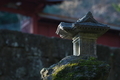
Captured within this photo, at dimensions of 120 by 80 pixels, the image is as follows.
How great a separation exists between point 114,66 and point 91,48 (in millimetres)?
5023

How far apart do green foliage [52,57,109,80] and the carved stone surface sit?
59 cm

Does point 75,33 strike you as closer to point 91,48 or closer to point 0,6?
point 91,48

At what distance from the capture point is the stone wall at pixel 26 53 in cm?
777

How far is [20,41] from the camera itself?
805cm

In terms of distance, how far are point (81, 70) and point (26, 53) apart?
15.0 ft

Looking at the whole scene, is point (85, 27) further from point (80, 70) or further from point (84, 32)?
point (80, 70)

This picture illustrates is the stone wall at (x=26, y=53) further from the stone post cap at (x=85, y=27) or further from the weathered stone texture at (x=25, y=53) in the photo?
the stone post cap at (x=85, y=27)

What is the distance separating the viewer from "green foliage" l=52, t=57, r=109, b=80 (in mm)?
3705

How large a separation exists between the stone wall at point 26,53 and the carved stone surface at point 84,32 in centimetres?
352

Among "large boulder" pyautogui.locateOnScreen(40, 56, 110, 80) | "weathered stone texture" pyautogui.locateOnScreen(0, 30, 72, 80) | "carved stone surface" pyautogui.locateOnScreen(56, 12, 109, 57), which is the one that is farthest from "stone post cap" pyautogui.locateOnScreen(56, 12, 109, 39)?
"weathered stone texture" pyautogui.locateOnScreen(0, 30, 72, 80)

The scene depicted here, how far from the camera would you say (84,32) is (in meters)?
4.43

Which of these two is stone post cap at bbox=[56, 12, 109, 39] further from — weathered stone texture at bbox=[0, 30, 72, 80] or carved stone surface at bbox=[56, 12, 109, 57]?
weathered stone texture at bbox=[0, 30, 72, 80]

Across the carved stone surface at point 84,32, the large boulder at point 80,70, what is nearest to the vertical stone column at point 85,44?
the carved stone surface at point 84,32

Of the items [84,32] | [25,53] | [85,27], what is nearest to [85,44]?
[84,32]
